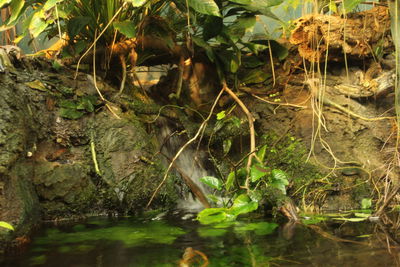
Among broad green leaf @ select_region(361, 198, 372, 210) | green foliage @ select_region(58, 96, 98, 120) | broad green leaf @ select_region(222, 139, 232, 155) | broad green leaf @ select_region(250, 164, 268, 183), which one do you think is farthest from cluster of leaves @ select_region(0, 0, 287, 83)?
broad green leaf @ select_region(361, 198, 372, 210)

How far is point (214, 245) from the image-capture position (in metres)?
1.84

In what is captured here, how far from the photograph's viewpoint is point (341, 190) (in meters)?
3.14

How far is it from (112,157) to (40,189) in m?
0.62

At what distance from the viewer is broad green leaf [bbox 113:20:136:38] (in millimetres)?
3129

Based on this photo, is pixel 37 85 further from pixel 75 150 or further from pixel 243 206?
pixel 243 206

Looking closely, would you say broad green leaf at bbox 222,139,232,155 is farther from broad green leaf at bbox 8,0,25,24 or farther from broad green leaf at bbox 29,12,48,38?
broad green leaf at bbox 8,0,25,24

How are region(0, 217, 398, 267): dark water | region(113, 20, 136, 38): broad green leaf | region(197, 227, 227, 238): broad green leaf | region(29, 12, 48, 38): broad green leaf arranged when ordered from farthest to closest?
1. region(113, 20, 136, 38): broad green leaf
2. region(29, 12, 48, 38): broad green leaf
3. region(197, 227, 227, 238): broad green leaf
4. region(0, 217, 398, 267): dark water

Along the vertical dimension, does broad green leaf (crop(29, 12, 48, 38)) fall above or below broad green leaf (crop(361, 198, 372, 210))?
above

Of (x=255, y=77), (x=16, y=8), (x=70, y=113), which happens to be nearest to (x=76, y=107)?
(x=70, y=113)

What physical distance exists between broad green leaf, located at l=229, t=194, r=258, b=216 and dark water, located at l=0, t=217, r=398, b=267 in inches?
3.1

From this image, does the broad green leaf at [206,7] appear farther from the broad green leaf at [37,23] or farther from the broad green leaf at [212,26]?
the broad green leaf at [37,23]

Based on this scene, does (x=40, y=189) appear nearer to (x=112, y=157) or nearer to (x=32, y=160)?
(x=32, y=160)

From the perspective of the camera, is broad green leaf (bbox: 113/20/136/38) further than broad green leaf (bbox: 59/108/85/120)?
No

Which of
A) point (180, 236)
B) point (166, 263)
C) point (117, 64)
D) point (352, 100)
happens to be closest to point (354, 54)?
point (352, 100)
